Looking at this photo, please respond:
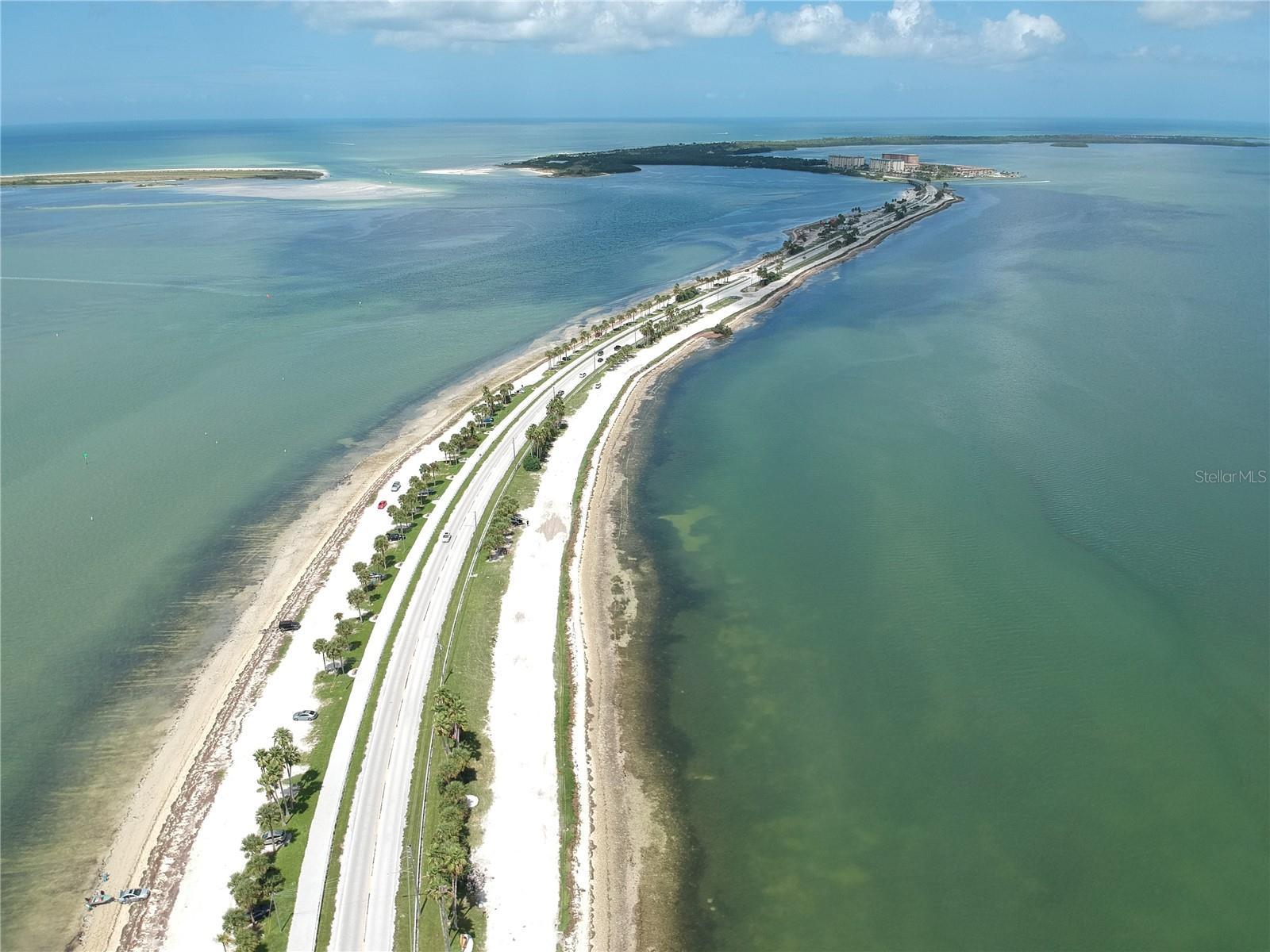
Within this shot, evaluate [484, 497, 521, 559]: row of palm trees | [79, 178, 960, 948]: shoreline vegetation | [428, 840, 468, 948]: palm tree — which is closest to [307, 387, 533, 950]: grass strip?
[79, 178, 960, 948]: shoreline vegetation

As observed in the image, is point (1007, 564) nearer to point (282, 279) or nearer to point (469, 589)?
point (469, 589)

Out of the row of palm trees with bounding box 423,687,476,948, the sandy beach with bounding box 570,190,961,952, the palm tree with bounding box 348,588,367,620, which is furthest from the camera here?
the palm tree with bounding box 348,588,367,620

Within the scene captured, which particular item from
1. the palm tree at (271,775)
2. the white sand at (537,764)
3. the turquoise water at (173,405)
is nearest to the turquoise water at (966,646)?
the white sand at (537,764)

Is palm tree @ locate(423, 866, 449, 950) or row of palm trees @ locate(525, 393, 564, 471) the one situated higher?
row of palm trees @ locate(525, 393, 564, 471)

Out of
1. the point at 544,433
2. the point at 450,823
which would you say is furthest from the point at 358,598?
the point at 544,433

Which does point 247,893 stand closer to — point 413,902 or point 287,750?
point 413,902

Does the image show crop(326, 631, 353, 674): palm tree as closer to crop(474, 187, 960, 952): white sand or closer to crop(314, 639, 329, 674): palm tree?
crop(314, 639, 329, 674): palm tree

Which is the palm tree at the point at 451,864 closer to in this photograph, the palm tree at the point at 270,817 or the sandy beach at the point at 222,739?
the palm tree at the point at 270,817

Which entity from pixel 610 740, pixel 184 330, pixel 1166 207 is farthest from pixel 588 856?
pixel 1166 207
